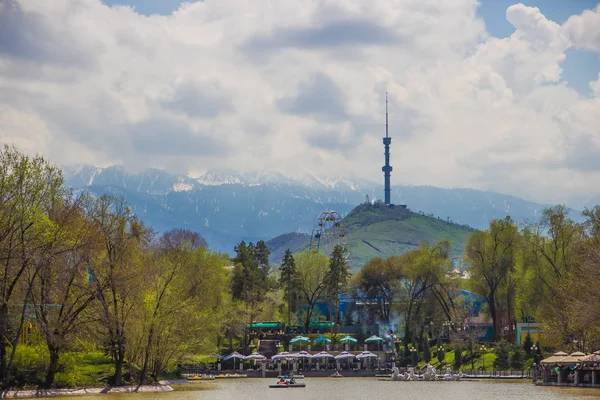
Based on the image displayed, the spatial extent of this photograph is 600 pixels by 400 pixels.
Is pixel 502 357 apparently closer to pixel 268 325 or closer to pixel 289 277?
pixel 289 277

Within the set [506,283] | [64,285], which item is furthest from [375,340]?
[64,285]

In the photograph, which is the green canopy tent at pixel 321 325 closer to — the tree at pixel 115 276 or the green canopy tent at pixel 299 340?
the green canopy tent at pixel 299 340

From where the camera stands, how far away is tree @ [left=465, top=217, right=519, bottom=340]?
11125 cm

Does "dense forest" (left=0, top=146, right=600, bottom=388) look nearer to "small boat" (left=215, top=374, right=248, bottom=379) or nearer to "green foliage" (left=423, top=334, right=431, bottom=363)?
"green foliage" (left=423, top=334, right=431, bottom=363)

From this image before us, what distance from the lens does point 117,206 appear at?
79062 mm

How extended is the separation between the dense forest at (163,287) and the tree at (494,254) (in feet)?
0.51

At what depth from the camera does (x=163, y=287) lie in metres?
77.1

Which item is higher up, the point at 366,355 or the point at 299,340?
the point at 299,340

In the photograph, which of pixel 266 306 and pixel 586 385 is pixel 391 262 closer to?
pixel 266 306

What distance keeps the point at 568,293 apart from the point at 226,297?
47.1m

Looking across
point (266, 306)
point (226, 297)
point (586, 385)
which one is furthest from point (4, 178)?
point (266, 306)

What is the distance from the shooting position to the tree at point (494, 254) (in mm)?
111250

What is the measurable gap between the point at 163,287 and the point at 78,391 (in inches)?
515

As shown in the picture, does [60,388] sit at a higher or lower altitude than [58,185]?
lower
